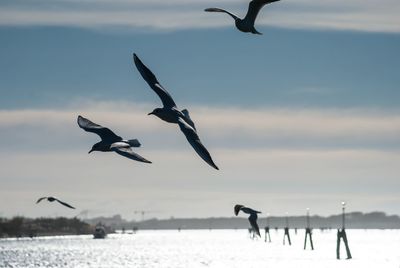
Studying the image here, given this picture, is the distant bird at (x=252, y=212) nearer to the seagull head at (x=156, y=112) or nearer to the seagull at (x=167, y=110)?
the seagull at (x=167, y=110)

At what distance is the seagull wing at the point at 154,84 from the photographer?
13258mm

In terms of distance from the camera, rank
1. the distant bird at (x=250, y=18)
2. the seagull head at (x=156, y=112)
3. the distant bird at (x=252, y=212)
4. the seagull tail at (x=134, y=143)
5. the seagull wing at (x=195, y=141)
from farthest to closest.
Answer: the distant bird at (x=252, y=212) → the distant bird at (x=250, y=18) → the seagull tail at (x=134, y=143) → the seagull head at (x=156, y=112) → the seagull wing at (x=195, y=141)

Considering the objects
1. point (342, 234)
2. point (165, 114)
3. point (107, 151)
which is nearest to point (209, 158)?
point (165, 114)

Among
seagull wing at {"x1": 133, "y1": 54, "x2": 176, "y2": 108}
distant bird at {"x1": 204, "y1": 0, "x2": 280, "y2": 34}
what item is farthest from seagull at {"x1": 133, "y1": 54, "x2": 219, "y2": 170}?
distant bird at {"x1": 204, "y1": 0, "x2": 280, "y2": 34}

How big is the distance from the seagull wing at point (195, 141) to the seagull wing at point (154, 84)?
Result: 880mm

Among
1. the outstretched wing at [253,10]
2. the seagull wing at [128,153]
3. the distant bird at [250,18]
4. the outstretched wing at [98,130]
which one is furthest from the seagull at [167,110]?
the outstretched wing at [253,10]

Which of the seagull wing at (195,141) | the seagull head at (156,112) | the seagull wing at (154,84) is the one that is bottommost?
the seagull wing at (195,141)

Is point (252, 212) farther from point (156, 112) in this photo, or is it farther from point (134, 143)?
point (156, 112)

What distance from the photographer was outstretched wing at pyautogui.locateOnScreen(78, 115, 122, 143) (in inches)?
566

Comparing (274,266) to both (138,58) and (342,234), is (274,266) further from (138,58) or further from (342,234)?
(138,58)

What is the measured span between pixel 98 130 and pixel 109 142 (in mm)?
390

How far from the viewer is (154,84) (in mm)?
13359

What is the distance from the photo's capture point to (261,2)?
46.8 feet

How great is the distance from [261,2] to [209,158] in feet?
14.1
